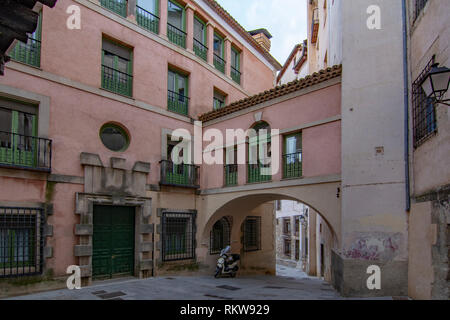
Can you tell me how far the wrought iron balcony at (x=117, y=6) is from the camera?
36.4 feet

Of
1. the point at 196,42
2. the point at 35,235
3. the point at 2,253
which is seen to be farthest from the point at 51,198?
the point at 196,42

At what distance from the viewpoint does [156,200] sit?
11766 millimetres

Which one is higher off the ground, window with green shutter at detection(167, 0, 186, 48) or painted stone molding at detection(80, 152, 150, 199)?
window with green shutter at detection(167, 0, 186, 48)

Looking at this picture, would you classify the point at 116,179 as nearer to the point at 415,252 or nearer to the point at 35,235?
the point at 35,235

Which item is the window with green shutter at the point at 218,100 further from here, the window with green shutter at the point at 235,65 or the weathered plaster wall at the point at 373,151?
the weathered plaster wall at the point at 373,151

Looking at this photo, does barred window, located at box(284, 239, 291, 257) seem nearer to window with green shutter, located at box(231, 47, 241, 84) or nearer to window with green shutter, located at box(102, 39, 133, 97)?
window with green shutter, located at box(231, 47, 241, 84)

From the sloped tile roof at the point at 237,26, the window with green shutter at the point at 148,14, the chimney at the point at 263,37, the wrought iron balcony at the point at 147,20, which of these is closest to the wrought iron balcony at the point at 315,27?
the chimney at the point at 263,37

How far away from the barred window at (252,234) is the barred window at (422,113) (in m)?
9.40

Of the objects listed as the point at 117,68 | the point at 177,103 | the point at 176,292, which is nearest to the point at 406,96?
the point at 176,292

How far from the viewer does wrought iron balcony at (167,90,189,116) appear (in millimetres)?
12938

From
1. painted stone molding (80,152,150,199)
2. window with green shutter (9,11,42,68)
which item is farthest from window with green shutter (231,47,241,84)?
window with green shutter (9,11,42,68)

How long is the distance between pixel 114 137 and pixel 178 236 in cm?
418

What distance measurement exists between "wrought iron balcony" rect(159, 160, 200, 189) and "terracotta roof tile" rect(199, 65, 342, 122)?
2.11 m

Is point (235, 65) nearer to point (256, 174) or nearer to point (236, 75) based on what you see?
point (236, 75)
